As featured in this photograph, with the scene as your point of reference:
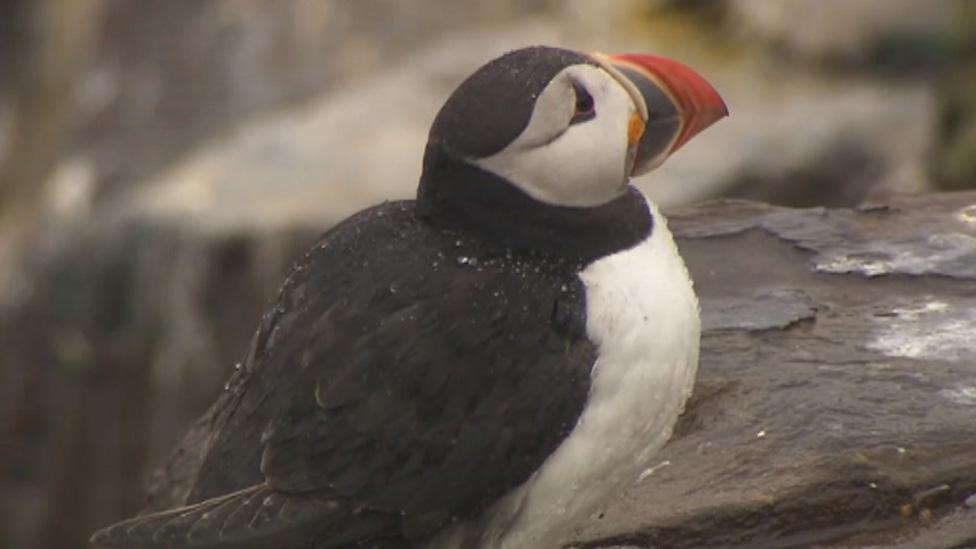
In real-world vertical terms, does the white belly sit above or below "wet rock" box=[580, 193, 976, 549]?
above

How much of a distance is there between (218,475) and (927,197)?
2287mm

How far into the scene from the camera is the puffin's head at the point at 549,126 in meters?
3.56

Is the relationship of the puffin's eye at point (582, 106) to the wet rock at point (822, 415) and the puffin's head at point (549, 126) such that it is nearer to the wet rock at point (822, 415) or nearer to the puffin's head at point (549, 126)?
the puffin's head at point (549, 126)

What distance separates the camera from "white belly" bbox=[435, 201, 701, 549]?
3.55 metres

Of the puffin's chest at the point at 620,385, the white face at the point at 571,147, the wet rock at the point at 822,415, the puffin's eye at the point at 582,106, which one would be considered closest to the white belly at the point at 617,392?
the puffin's chest at the point at 620,385

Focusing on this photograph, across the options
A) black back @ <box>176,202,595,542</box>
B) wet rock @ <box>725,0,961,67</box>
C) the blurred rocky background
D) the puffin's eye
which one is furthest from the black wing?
wet rock @ <box>725,0,961,67</box>

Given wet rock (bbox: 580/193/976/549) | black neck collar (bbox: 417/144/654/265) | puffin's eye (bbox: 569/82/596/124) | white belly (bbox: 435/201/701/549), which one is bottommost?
wet rock (bbox: 580/193/976/549)

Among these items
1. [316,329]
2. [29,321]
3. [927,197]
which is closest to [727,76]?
[29,321]

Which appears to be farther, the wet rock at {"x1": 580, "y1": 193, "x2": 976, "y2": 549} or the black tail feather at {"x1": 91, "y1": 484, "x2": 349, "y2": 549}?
the wet rock at {"x1": 580, "y1": 193, "x2": 976, "y2": 549}

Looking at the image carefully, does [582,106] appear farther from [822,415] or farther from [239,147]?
[239,147]

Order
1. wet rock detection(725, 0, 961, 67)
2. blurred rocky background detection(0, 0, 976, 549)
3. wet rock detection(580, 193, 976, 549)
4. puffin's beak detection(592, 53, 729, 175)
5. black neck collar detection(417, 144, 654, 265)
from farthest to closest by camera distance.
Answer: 1. wet rock detection(725, 0, 961, 67)
2. blurred rocky background detection(0, 0, 976, 549)
3. wet rock detection(580, 193, 976, 549)
4. puffin's beak detection(592, 53, 729, 175)
5. black neck collar detection(417, 144, 654, 265)

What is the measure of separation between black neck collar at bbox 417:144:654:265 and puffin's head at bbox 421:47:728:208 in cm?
1

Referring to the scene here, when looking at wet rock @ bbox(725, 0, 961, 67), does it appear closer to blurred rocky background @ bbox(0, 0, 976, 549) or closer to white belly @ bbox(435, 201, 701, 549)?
blurred rocky background @ bbox(0, 0, 976, 549)

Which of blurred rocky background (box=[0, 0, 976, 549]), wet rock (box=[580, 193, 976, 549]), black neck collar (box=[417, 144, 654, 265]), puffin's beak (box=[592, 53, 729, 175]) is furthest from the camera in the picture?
blurred rocky background (box=[0, 0, 976, 549])
